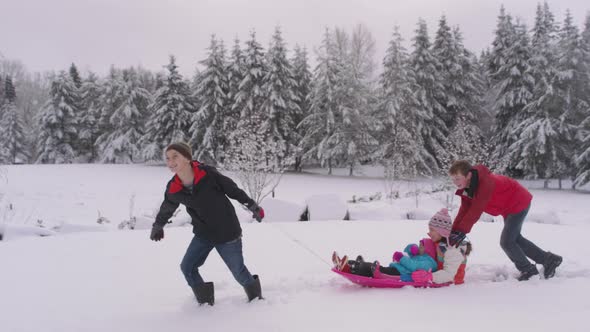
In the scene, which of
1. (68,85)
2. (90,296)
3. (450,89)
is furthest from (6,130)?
(90,296)

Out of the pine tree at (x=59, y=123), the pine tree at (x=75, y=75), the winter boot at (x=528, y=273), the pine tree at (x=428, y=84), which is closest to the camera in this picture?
the winter boot at (x=528, y=273)

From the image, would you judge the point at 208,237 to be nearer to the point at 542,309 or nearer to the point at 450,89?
the point at 542,309

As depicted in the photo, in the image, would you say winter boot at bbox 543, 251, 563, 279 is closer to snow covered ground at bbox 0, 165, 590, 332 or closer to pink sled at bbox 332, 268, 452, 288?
snow covered ground at bbox 0, 165, 590, 332

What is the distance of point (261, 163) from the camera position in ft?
46.0

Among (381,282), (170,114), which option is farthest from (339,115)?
(381,282)

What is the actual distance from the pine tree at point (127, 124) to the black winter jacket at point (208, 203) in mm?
31054

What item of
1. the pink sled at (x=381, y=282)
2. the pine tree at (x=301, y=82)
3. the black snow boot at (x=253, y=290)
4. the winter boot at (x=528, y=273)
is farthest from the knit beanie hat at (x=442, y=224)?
the pine tree at (x=301, y=82)

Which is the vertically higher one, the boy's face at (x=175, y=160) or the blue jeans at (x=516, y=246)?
the boy's face at (x=175, y=160)

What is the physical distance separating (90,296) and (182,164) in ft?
5.82

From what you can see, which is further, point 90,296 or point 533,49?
point 533,49

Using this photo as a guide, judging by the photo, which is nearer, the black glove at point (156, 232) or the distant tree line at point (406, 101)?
the black glove at point (156, 232)

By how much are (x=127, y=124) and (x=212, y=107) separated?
1028 cm

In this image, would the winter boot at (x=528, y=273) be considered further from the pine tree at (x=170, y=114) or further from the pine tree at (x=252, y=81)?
the pine tree at (x=170, y=114)

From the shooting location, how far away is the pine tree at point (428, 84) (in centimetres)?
2538
